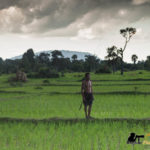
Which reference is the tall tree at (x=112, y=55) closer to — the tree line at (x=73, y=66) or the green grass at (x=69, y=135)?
the tree line at (x=73, y=66)

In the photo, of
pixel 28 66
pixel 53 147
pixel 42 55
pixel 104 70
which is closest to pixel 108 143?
pixel 53 147

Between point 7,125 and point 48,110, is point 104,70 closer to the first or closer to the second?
point 48,110

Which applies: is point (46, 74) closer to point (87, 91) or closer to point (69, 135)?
point (87, 91)

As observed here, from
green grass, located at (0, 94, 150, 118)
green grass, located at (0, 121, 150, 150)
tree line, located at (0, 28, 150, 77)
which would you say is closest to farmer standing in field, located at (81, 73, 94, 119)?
green grass, located at (0, 94, 150, 118)

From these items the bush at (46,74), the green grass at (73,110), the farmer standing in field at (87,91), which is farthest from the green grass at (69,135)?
the bush at (46,74)

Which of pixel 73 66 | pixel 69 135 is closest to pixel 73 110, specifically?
pixel 69 135

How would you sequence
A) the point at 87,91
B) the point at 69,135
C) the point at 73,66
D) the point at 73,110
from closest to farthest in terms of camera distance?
the point at 69,135, the point at 87,91, the point at 73,110, the point at 73,66

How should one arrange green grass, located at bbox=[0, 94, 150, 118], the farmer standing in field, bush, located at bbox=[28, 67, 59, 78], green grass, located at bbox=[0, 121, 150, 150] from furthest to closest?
bush, located at bbox=[28, 67, 59, 78]
green grass, located at bbox=[0, 94, 150, 118]
the farmer standing in field
green grass, located at bbox=[0, 121, 150, 150]

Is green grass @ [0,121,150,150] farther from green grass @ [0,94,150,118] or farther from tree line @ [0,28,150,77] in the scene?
tree line @ [0,28,150,77]

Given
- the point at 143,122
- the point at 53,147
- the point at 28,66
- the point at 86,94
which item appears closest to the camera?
the point at 53,147

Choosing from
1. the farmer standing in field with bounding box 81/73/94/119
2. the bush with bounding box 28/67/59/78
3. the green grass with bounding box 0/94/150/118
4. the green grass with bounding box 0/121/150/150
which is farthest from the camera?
the bush with bounding box 28/67/59/78

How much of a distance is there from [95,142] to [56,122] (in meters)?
2.54

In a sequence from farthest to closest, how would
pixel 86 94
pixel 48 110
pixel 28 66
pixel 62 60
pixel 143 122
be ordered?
pixel 62 60 → pixel 28 66 → pixel 48 110 → pixel 86 94 → pixel 143 122

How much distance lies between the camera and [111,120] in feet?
28.3
